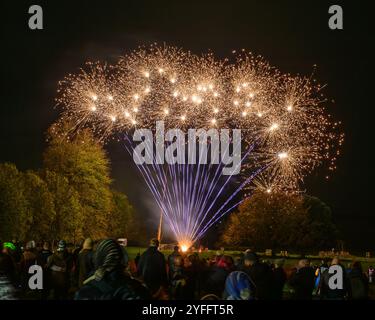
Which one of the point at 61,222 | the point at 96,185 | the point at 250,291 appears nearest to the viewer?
the point at 250,291

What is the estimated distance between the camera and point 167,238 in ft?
266

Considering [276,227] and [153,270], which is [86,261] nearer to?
[153,270]

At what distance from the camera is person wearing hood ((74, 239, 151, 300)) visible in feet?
22.4

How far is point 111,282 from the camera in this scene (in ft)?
22.5

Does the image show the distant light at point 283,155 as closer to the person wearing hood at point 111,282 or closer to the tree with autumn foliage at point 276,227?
the person wearing hood at point 111,282

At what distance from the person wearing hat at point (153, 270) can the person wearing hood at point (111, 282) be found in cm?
915

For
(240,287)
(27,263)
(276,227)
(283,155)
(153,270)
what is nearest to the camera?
(240,287)

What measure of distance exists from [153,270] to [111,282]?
9562mm

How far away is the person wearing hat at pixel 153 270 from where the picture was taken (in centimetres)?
1628

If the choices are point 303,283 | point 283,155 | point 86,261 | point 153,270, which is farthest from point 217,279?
point 283,155

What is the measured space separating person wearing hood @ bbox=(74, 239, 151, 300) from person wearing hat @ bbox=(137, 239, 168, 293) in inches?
360

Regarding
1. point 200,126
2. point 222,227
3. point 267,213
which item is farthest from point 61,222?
point 222,227
